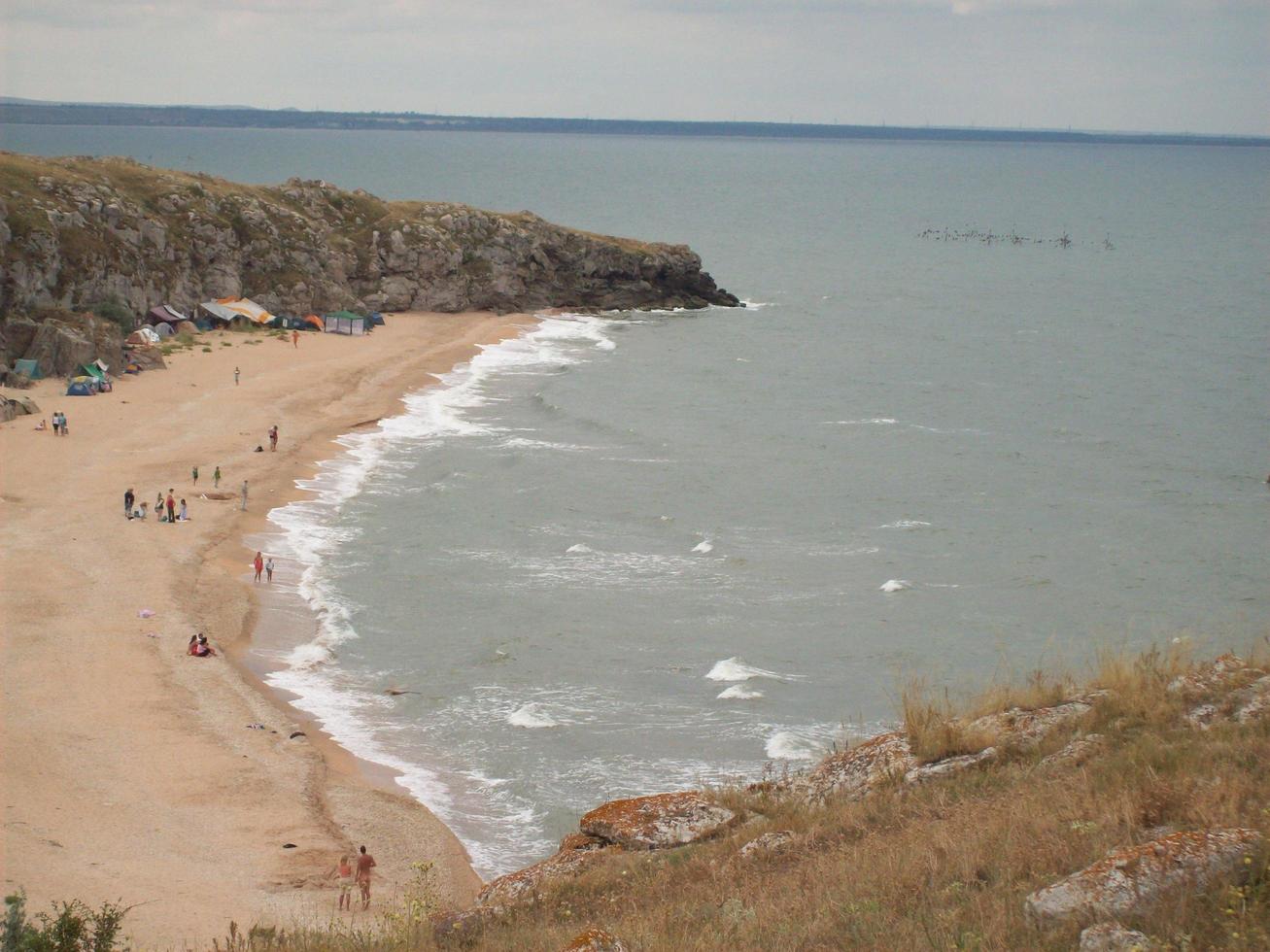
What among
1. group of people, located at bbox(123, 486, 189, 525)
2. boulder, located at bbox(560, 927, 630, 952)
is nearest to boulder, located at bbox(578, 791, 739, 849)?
boulder, located at bbox(560, 927, 630, 952)

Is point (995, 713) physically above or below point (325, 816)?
above

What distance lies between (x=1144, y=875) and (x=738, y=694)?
1984 centimetres

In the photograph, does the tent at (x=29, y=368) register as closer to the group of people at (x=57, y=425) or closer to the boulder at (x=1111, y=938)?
the group of people at (x=57, y=425)

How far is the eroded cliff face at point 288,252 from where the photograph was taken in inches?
2458

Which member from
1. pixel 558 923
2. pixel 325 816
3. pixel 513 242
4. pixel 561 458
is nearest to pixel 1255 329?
pixel 513 242

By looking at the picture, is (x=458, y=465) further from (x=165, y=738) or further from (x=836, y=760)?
(x=836, y=760)

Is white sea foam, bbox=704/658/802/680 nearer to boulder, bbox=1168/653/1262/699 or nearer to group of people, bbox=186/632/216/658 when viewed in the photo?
group of people, bbox=186/632/216/658

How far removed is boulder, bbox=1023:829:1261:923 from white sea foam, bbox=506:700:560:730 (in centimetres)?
1876

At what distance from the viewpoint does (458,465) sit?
47.6 meters

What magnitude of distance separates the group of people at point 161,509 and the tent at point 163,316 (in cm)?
3044

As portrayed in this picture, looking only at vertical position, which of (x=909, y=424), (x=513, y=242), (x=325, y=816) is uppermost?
(x=513, y=242)

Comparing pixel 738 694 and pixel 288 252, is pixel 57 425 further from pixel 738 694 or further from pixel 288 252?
pixel 288 252

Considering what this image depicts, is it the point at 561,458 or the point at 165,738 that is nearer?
the point at 165,738

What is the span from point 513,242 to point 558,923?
77323mm
